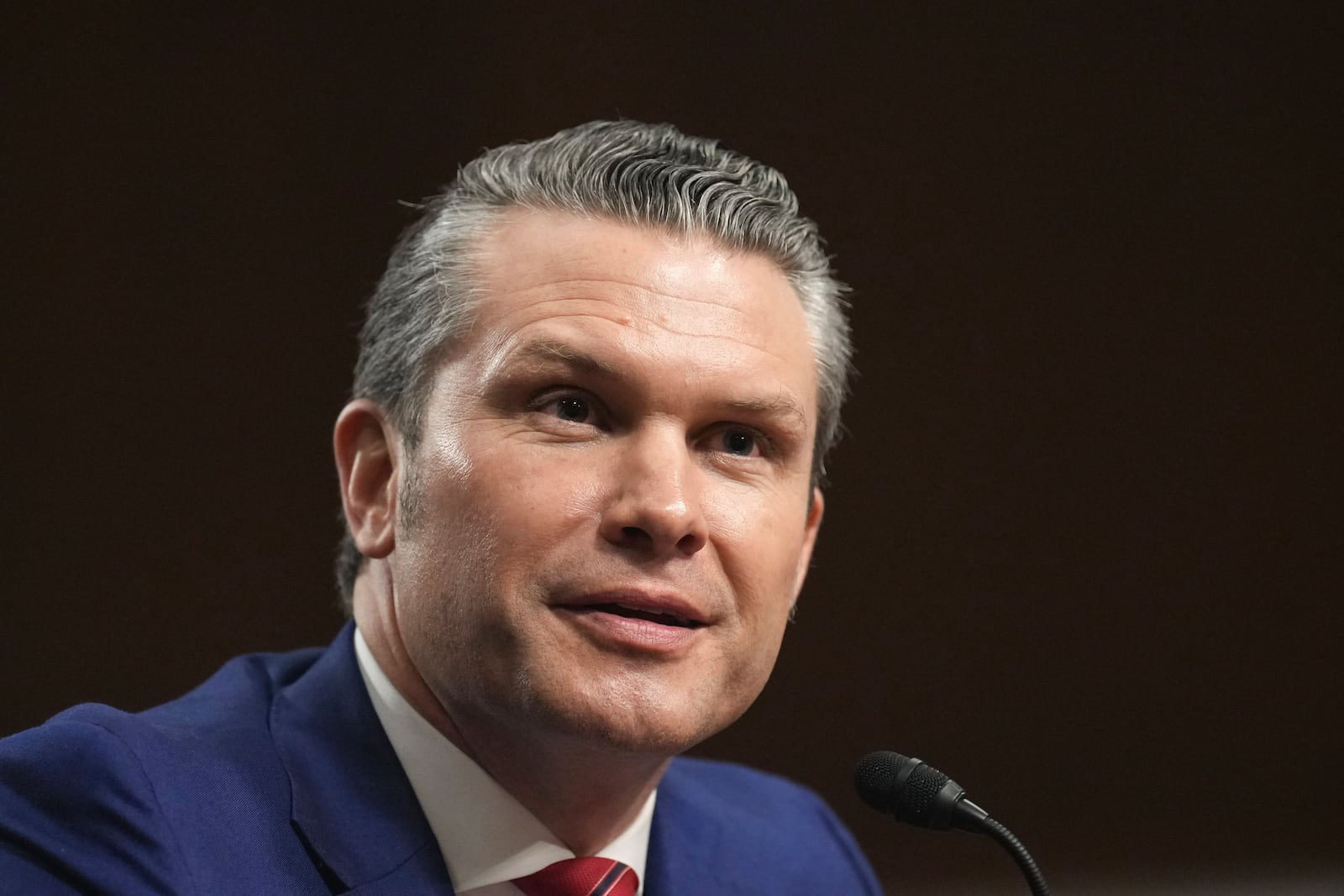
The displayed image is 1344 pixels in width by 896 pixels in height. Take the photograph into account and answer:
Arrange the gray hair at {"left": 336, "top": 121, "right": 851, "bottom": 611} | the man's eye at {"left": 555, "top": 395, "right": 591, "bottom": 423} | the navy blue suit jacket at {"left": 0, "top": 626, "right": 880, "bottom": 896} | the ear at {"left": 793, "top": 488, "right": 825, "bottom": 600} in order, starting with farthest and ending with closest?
the ear at {"left": 793, "top": 488, "right": 825, "bottom": 600}
the gray hair at {"left": 336, "top": 121, "right": 851, "bottom": 611}
the man's eye at {"left": 555, "top": 395, "right": 591, "bottom": 423}
the navy blue suit jacket at {"left": 0, "top": 626, "right": 880, "bottom": 896}

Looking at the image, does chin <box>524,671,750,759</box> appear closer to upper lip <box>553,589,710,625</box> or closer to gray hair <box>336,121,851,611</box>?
upper lip <box>553,589,710,625</box>

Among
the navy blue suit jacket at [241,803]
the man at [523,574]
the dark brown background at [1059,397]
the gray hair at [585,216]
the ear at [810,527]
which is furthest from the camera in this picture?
the dark brown background at [1059,397]

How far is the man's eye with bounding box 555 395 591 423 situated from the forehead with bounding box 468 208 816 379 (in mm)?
82

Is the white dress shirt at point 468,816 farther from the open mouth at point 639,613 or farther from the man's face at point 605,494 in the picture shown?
the open mouth at point 639,613

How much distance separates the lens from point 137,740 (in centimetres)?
142

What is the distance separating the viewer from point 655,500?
1.47 metres

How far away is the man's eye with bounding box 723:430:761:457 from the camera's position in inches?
64.7

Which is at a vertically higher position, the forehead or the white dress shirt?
the forehead

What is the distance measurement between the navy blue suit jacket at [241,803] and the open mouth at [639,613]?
1.18 feet

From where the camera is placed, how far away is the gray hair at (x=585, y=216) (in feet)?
5.53

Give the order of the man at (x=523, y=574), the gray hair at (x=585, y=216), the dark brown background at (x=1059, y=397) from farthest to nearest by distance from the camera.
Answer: the dark brown background at (x=1059, y=397) → the gray hair at (x=585, y=216) → the man at (x=523, y=574)

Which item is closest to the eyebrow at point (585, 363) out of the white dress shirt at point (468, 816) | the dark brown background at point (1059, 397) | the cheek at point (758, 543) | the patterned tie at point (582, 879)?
the cheek at point (758, 543)

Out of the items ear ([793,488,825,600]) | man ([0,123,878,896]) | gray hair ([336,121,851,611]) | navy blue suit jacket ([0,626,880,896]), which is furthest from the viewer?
ear ([793,488,825,600])

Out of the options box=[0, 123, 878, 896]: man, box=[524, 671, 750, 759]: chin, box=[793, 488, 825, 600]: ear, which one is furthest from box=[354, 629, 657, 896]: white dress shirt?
box=[793, 488, 825, 600]: ear
